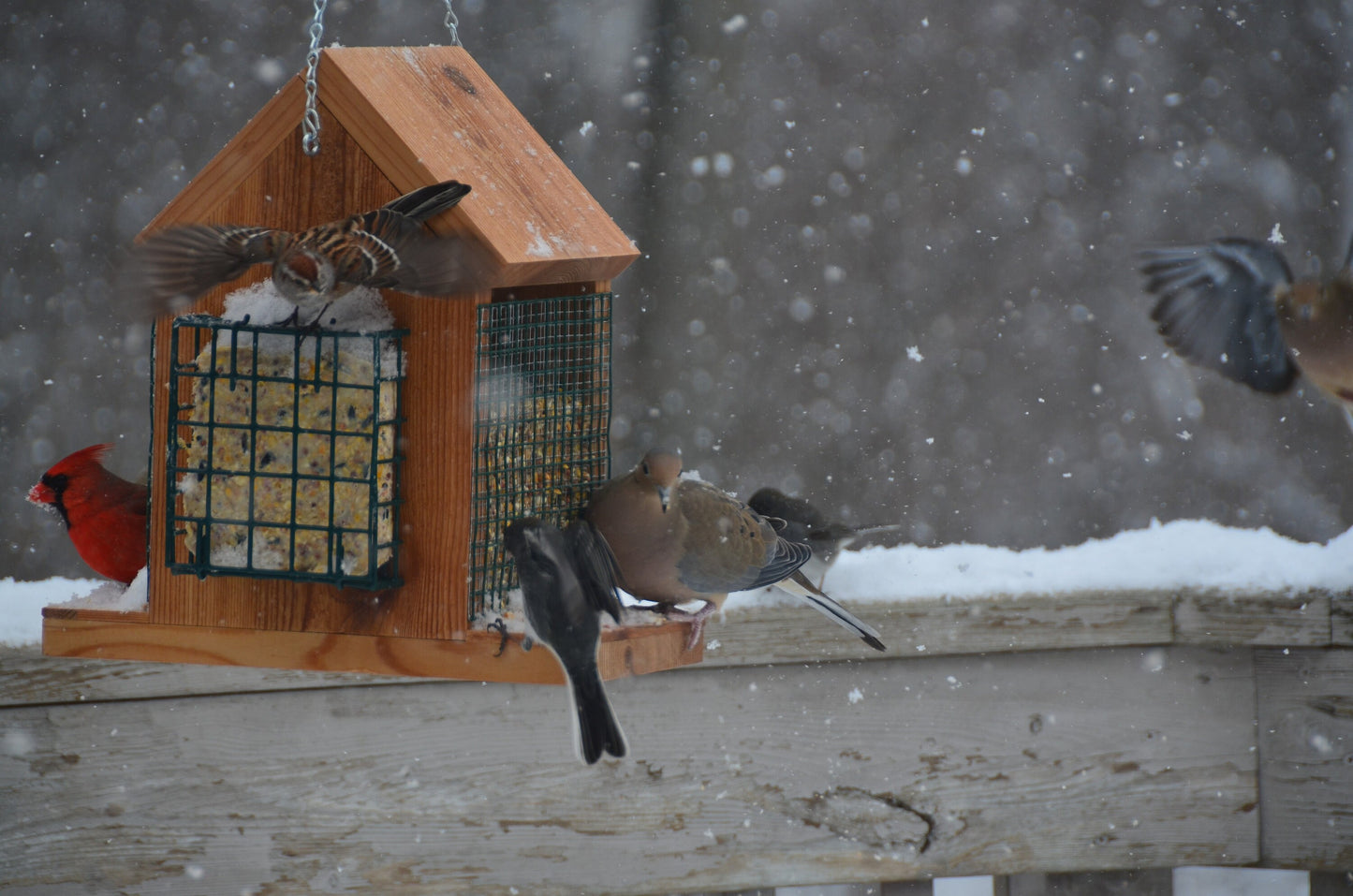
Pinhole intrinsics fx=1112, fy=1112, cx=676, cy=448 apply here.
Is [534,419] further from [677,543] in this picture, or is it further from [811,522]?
[811,522]

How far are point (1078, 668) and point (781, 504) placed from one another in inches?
55.7

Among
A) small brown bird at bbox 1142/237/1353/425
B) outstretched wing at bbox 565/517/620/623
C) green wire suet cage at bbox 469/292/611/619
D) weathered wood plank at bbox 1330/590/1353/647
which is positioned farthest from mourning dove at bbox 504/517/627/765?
small brown bird at bbox 1142/237/1353/425

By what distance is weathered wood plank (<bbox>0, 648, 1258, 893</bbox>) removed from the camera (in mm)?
2766

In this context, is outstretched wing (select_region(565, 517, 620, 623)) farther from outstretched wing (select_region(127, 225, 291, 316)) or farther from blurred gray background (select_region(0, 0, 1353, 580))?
blurred gray background (select_region(0, 0, 1353, 580))

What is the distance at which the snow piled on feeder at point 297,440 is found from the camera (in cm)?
217

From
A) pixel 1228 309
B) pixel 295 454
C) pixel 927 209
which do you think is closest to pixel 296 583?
pixel 295 454

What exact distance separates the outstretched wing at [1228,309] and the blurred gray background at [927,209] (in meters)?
0.93

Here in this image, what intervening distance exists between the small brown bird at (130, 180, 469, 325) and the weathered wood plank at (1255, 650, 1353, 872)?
224cm

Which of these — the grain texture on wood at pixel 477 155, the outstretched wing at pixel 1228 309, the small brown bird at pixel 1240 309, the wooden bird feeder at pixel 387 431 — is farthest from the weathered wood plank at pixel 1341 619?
the grain texture on wood at pixel 477 155

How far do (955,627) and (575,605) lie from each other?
3.47 ft

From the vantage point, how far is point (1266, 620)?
2734 mm

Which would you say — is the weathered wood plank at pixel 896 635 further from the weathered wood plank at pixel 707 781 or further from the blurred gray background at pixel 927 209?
the blurred gray background at pixel 927 209

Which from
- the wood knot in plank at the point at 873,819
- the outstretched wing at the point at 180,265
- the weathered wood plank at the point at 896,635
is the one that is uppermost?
the outstretched wing at the point at 180,265

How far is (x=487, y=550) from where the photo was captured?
7.96 ft
